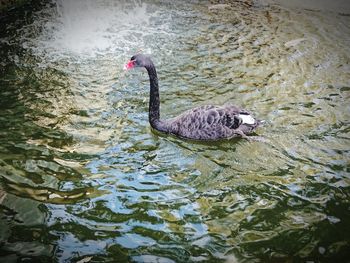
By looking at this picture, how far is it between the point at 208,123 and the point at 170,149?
0.51 metres

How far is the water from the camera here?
9.25ft

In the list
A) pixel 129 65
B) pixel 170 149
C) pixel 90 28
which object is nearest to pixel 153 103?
pixel 129 65

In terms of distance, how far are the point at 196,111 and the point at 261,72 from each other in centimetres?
199

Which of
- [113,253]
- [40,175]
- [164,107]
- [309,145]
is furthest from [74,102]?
[309,145]

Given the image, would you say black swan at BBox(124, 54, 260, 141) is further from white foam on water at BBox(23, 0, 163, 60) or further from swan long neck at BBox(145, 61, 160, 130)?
white foam on water at BBox(23, 0, 163, 60)

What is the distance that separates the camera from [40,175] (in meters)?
3.43

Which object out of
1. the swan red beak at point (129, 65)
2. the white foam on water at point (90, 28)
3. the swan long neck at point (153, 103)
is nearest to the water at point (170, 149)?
the white foam on water at point (90, 28)

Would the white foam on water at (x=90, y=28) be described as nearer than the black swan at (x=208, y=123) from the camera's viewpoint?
No

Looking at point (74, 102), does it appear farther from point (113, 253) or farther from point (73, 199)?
point (113, 253)

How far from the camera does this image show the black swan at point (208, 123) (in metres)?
4.00

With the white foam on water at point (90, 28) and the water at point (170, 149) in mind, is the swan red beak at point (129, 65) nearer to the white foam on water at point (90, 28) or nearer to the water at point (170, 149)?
the water at point (170, 149)

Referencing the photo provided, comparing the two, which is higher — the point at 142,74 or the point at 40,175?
the point at 142,74

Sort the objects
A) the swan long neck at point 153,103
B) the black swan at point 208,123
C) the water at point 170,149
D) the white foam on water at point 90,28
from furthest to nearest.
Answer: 1. the white foam on water at point 90,28
2. the swan long neck at point 153,103
3. the black swan at point 208,123
4. the water at point 170,149

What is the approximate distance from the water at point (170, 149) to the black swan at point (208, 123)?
0.12 meters
